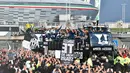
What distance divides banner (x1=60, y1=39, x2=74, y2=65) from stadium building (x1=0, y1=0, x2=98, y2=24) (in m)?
96.3

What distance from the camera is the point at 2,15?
Result: 113 meters

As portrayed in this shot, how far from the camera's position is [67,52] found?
14.0 meters

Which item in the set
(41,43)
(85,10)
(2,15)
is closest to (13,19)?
(2,15)

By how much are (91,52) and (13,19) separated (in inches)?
3964

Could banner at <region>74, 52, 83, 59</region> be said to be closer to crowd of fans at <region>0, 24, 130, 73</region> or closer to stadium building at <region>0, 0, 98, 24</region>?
crowd of fans at <region>0, 24, 130, 73</region>

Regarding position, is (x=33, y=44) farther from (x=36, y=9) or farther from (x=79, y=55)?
(x=36, y=9)

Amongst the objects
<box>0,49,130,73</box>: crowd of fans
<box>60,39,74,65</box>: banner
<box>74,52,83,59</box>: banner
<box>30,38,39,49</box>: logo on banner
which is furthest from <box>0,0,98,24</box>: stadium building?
<box>60,39,74,65</box>: banner

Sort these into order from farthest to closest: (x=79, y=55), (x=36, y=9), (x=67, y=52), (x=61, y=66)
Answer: (x=36, y=9), (x=79, y=55), (x=67, y=52), (x=61, y=66)

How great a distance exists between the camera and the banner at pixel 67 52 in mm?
13945

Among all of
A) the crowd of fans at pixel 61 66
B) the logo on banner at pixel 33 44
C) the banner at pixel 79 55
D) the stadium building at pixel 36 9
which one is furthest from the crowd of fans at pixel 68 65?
the stadium building at pixel 36 9

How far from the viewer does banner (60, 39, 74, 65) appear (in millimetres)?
13945

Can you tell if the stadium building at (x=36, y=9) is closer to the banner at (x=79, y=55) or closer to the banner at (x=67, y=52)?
the banner at (x=79, y=55)

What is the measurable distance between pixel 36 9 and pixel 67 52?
101 meters

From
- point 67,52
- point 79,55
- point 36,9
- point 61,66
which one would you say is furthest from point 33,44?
point 36,9
